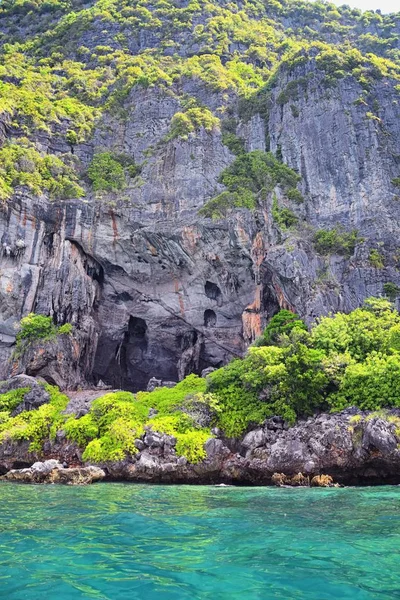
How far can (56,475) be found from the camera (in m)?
20.6

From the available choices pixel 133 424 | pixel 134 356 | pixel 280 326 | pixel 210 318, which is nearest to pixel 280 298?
pixel 280 326

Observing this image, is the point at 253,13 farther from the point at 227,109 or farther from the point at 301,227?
the point at 301,227

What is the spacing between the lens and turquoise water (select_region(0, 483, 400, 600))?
677 cm

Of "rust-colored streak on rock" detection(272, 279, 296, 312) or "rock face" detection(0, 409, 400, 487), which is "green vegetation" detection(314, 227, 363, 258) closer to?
"rust-colored streak on rock" detection(272, 279, 296, 312)

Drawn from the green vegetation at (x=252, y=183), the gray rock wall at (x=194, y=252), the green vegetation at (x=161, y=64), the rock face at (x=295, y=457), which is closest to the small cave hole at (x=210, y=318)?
the gray rock wall at (x=194, y=252)

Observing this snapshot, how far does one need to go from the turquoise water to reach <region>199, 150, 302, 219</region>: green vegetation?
1079 inches

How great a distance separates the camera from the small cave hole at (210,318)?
134 feet

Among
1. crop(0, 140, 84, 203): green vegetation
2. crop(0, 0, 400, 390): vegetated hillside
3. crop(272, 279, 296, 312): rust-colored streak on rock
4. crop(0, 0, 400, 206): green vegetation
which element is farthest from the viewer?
crop(0, 0, 400, 206): green vegetation

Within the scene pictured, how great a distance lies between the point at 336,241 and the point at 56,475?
84.2 feet

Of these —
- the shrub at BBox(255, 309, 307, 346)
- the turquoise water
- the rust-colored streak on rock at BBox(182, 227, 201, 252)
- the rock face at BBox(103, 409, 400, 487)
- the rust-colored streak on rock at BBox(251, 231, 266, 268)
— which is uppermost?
the rust-colored streak on rock at BBox(182, 227, 201, 252)

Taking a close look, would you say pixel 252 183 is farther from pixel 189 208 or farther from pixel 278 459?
pixel 278 459

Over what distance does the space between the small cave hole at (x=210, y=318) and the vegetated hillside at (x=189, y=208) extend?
10cm

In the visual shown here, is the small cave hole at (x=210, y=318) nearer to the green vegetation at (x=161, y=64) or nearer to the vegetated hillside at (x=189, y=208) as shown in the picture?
the vegetated hillside at (x=189, y=208)

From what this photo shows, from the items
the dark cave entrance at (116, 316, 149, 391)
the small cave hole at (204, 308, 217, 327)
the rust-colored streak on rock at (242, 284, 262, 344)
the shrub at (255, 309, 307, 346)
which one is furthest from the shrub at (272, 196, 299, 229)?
the dark cave entrance at (116, 316, 149, 391)
